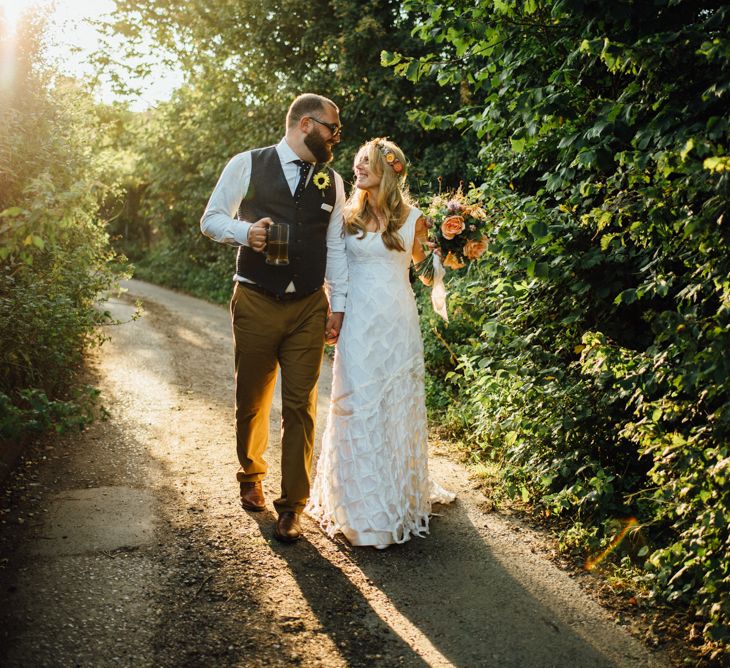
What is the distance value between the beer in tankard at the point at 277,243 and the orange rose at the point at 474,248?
1209 millimetres

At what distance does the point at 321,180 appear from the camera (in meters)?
4.12

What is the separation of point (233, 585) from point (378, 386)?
1406 millimetres

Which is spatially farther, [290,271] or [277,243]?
[290,271]

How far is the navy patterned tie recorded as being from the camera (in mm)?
4066

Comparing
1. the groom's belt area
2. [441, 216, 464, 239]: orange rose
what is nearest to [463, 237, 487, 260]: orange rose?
[441, 216, 464, 239]: orange rose

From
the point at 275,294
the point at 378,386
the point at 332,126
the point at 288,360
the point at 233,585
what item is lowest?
the point at 233,585

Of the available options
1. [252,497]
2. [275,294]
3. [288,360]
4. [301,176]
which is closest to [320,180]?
[301,176]

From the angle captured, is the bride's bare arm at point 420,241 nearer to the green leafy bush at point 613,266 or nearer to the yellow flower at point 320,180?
the green leafy bush at point 613,266

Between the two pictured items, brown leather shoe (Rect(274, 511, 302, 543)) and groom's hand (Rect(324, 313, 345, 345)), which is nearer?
brown leather shoe (Rect(274, 511, 302, 543))

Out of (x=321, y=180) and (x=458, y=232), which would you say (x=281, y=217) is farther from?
(x=458, y=232)

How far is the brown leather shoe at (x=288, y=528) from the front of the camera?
4000mm

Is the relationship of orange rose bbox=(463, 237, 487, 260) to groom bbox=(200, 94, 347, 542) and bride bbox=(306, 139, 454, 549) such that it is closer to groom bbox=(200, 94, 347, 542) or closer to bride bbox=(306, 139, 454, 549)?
bride bbox=(306, 139, 454, 549)

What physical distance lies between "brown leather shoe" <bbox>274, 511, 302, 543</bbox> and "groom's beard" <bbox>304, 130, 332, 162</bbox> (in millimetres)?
2127

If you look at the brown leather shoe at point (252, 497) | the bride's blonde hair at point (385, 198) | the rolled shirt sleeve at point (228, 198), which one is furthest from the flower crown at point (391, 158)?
the brown leather shoe at point (252, 497)
